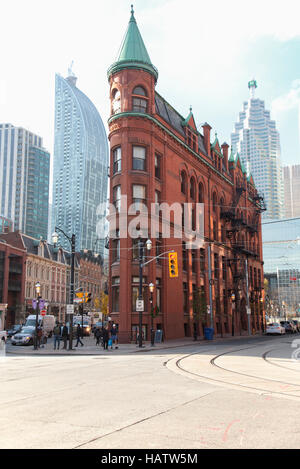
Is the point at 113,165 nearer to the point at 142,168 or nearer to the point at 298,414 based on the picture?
the point at 142,168

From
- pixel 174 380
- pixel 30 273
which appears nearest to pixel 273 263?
pixel 30 273

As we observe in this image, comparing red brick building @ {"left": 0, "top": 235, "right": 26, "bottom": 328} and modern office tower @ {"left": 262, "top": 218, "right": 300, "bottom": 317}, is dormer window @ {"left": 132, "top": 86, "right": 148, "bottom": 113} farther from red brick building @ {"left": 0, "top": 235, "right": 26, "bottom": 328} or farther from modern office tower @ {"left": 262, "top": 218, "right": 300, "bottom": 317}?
modern office tower @ {"left": 262, "top": 218, "right": 300, "bottom": 317}

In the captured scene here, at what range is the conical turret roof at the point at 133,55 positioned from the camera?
135 ft

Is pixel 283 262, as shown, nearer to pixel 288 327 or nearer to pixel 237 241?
pixel 288 327

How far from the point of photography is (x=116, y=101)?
4181cm

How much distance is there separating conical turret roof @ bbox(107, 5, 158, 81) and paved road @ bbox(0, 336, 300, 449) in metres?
32.3

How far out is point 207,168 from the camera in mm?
54656

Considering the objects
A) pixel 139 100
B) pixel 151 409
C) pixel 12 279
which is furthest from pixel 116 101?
pixel 12 279

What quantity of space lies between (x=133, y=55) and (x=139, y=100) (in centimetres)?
416

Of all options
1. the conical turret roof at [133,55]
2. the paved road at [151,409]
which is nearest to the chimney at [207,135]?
the conical turret roof at [133,55]

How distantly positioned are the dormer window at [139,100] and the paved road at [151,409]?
30.0 m

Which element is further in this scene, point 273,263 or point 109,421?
A: point 273,263

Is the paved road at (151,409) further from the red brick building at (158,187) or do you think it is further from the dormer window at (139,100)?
the dormer window at (139,100)
